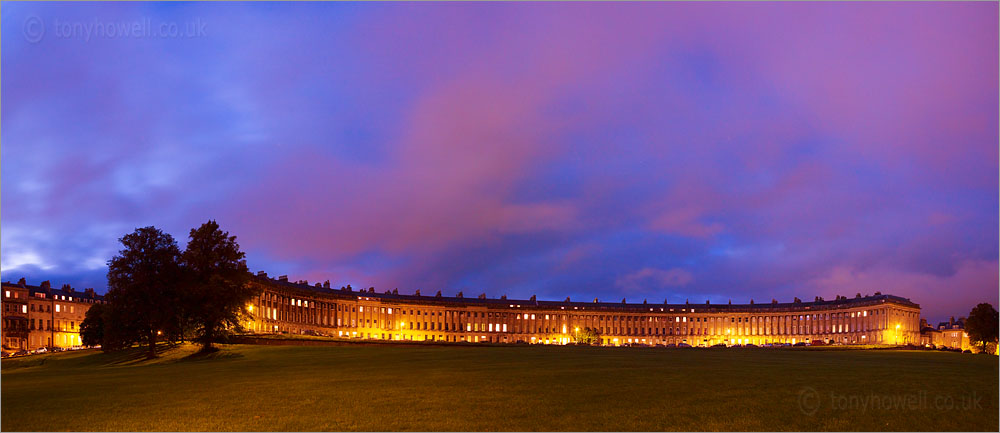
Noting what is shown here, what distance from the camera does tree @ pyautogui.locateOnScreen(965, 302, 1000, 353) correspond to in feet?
455

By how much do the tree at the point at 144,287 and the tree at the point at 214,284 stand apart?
71.3 inches

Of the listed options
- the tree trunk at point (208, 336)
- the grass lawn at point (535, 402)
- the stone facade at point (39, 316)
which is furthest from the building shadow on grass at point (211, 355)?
the stone facade at point (39, 316)

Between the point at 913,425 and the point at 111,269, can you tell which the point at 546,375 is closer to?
the point at 913,425

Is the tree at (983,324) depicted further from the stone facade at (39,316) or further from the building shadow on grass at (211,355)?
the stone facade at (39,316)

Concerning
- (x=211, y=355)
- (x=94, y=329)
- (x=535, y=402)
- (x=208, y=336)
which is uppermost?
(x=535, y=402)

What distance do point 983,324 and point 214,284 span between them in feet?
440

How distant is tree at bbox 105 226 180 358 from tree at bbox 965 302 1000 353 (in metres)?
134

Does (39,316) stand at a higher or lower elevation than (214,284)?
lower

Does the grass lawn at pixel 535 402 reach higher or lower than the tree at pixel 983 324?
higher

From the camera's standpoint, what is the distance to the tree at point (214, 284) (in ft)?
246

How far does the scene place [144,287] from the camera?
2977 inches

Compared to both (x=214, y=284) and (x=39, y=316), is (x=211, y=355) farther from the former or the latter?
(x=39, y=316)

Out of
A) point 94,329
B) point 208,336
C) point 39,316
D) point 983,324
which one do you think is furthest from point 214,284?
point 983,324

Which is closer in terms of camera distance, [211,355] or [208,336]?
A: [211,355]
